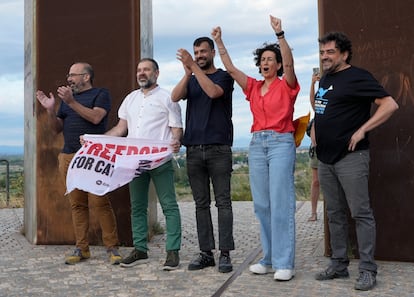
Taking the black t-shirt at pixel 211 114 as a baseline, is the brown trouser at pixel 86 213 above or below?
below

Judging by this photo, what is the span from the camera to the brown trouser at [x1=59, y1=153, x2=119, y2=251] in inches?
231

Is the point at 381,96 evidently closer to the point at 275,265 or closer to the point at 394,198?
the point at 394,198

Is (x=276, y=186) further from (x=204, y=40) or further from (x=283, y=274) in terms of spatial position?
(x=204, y=40)

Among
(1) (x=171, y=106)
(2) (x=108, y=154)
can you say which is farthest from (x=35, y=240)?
(1) (x=171, y=106)

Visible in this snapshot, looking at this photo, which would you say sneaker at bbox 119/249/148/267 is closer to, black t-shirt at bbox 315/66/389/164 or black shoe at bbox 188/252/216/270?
black shoe at bbox 188/252/216/270

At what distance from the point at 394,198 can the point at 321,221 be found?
11.1 feet

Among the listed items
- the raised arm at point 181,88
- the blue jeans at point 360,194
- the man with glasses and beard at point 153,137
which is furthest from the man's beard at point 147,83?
the blue jeans at point 360,194

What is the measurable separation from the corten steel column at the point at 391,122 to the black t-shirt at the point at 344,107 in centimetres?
82

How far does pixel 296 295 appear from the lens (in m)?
4.46

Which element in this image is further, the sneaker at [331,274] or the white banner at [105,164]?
the white banner at [105,164]

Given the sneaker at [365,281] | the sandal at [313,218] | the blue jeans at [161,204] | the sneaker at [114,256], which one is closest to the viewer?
the sneaker at [365,281]

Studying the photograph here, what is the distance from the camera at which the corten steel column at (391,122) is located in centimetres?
546

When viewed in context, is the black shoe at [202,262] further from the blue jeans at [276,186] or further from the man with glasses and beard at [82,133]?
the man with glasses and beard at [82,133]

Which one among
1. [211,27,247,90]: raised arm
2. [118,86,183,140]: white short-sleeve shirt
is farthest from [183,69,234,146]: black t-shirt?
[118,86,183,140]: white short-sleeve shirt
